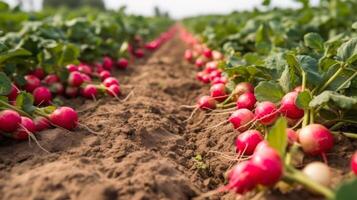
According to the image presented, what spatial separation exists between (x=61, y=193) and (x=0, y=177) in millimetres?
561

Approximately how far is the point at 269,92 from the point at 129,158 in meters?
1.26

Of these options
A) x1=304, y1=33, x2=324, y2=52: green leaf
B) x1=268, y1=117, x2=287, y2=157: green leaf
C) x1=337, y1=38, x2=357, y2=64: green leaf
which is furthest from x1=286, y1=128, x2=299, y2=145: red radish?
x1=304, y1=33, x2=324, y2=52: green leaf

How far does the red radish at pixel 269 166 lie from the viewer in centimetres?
229

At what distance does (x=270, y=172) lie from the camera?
229 cm

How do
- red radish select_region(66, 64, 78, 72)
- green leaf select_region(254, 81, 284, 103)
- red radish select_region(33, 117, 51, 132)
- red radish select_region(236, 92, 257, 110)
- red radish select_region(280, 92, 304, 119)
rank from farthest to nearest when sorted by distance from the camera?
red radish select_region(66, 64, 78, 72) → red radish select_region(236, 92, 257, 110) → red radish select_region(33, 117, 51, 132) → green leaf select_region(254, 81, 284, 103) → red radish select_region(280, 92, 304, 119)

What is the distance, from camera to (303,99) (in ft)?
10.3

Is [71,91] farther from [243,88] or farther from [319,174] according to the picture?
[319,174]

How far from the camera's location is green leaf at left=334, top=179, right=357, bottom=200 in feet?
6.01

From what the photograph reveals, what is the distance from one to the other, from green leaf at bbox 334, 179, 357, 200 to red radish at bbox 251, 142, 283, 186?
19.1 inches

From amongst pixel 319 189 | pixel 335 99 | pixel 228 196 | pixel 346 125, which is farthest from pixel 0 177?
pixel 346 125

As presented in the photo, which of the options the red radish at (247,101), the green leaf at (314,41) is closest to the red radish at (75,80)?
the red radish at (247,101)

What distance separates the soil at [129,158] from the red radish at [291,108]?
0.36m

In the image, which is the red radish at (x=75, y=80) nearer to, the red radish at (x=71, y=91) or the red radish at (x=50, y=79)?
the red radish at (x=71, y=91)

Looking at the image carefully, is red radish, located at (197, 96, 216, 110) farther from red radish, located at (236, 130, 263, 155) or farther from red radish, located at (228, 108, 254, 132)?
red radish, located at (236, 130, 263, 155)
